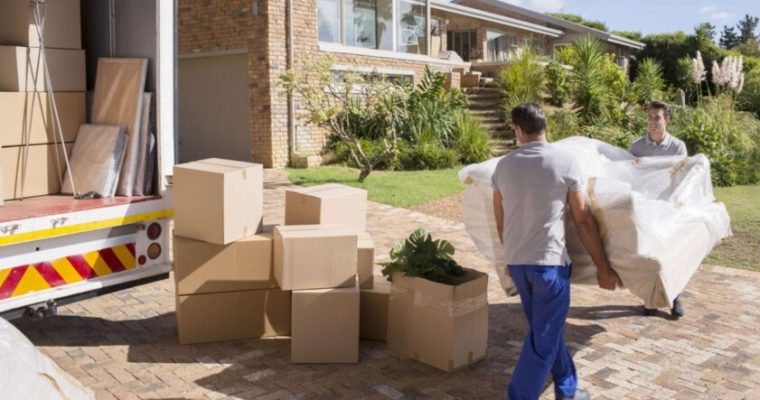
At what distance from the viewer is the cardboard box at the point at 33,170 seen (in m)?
5.29

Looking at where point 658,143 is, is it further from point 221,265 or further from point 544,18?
point 544,18

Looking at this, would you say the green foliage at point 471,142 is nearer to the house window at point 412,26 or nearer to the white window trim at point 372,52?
the white window trim at point 372,52

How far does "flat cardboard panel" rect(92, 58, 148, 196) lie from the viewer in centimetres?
534

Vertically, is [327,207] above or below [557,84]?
below

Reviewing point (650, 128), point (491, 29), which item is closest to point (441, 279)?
point (650, 128)

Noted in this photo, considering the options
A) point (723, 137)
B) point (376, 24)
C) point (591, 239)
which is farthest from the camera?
point (376, 24)

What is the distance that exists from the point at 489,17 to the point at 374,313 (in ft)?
77.9

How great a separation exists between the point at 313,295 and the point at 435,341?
0.84m

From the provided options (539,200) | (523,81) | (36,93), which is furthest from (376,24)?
(539,200)

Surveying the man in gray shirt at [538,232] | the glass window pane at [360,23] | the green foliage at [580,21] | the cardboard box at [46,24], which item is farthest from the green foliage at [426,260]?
the green foliage at [580,21]

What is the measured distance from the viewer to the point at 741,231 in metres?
9.66

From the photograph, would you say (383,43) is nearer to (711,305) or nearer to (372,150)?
(372,150)

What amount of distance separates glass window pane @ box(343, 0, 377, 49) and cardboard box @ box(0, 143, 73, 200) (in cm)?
1172

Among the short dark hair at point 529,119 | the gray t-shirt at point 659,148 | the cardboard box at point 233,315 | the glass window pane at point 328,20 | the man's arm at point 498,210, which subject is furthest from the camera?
the glass window pane at point 328,20
